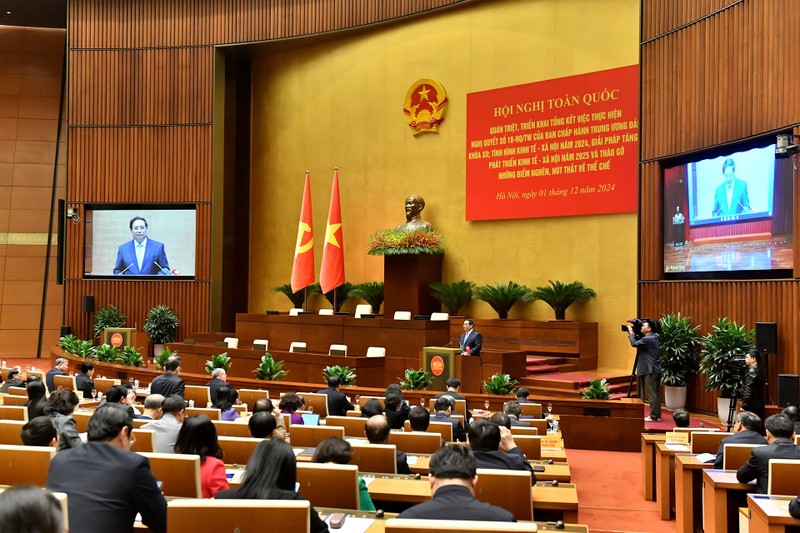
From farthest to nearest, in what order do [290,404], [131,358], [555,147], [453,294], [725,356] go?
[453,294] < [555,147] < [131,358] < [725,356] < [290,404]

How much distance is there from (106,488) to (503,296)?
11195mm

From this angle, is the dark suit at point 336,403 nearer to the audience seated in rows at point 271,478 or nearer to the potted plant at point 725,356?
the audience seated in rows at point 271,478

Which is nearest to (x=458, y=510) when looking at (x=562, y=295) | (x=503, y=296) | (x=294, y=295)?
(x=562, y=295)

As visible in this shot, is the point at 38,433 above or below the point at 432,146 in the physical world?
below

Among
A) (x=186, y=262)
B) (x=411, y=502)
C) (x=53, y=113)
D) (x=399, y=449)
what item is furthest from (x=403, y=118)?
(x=411, y=502)

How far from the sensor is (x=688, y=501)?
16.8ft

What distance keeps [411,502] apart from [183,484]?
1.05m

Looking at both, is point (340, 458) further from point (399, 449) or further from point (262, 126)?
point (262, 126)

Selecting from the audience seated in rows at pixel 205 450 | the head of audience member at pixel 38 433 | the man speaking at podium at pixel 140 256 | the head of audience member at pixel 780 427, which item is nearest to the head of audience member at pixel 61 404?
the head of audience member at pixel 38 433

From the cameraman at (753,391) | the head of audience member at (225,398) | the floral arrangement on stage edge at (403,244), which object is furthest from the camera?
the floral arrangement on stage edge at (403,244)

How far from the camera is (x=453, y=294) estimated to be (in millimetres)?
14148

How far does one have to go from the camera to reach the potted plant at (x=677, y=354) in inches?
415

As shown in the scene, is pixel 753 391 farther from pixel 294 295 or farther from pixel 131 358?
pixel 294 295

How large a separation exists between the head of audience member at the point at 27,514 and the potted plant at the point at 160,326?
50.9ft
